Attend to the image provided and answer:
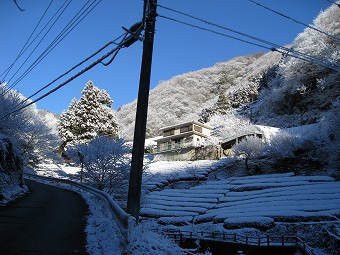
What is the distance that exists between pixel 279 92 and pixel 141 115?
5227 centimetres

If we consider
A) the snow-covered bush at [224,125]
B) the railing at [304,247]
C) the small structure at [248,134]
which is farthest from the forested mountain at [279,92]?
the railing at [304,247]

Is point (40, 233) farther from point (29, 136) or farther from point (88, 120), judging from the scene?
point (88, 120)

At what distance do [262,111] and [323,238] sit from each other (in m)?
50.3

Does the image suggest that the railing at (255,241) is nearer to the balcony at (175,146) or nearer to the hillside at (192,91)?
the balcony at (175,146)

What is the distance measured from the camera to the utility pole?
7.09 meters

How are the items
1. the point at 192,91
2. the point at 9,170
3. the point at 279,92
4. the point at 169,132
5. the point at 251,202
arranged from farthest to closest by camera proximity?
the point at 192,91 < the point at 169,132 < the point at 279,92 < the point at 251,202 < the point at 9,170

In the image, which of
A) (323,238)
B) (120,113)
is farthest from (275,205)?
(120,113)

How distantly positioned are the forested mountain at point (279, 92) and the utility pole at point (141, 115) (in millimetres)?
4272

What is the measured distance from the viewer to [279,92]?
54.2 meters

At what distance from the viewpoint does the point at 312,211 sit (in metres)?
18.4

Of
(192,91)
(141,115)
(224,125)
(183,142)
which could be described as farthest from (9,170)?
(192,91)

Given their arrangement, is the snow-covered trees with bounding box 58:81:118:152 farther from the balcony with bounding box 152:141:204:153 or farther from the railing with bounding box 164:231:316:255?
the railing with bounding box 164:231:316:255

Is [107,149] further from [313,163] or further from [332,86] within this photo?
[332,86]

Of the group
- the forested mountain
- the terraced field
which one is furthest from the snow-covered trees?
the terraced field
